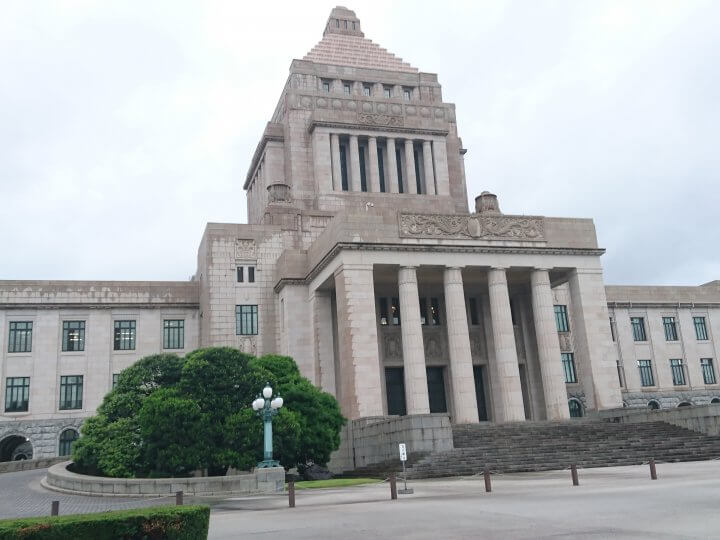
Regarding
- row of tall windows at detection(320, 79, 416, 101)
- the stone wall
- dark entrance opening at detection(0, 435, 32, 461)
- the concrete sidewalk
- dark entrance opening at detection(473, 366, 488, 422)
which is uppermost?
row of tall windows at detection(320, 79, 416, 101)

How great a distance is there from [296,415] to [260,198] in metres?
33.0

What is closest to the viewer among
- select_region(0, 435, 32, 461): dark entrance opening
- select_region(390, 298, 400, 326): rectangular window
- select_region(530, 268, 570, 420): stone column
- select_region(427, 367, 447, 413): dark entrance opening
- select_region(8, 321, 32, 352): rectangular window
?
select_region(530, 268, 570, 420): stone column

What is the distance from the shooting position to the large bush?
2897 centimetres

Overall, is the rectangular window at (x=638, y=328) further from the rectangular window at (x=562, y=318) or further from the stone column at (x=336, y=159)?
the stone column at (x=336, y=159)

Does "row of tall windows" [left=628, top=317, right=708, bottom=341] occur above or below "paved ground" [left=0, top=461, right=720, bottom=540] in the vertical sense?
above

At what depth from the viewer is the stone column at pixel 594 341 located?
134ft

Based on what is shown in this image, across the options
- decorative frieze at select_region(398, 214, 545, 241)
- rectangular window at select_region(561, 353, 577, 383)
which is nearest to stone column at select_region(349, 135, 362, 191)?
decorative frieze at select_region(398, 214, 545, 241)

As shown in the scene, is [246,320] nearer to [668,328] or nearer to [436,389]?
[436,389]

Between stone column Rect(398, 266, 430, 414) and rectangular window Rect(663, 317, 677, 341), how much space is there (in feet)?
99.0

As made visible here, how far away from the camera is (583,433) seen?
35.1 m

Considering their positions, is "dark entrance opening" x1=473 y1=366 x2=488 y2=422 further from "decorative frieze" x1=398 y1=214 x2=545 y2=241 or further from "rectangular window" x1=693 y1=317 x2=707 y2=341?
"rectangular window" x1=693 y1=317 x2=707 y2=341

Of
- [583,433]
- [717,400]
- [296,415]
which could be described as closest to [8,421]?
[296,415]

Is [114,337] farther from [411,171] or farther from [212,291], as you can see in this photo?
[411,171]

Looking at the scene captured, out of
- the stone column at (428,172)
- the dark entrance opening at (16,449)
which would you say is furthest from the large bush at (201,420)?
the stone column at (428,172)
